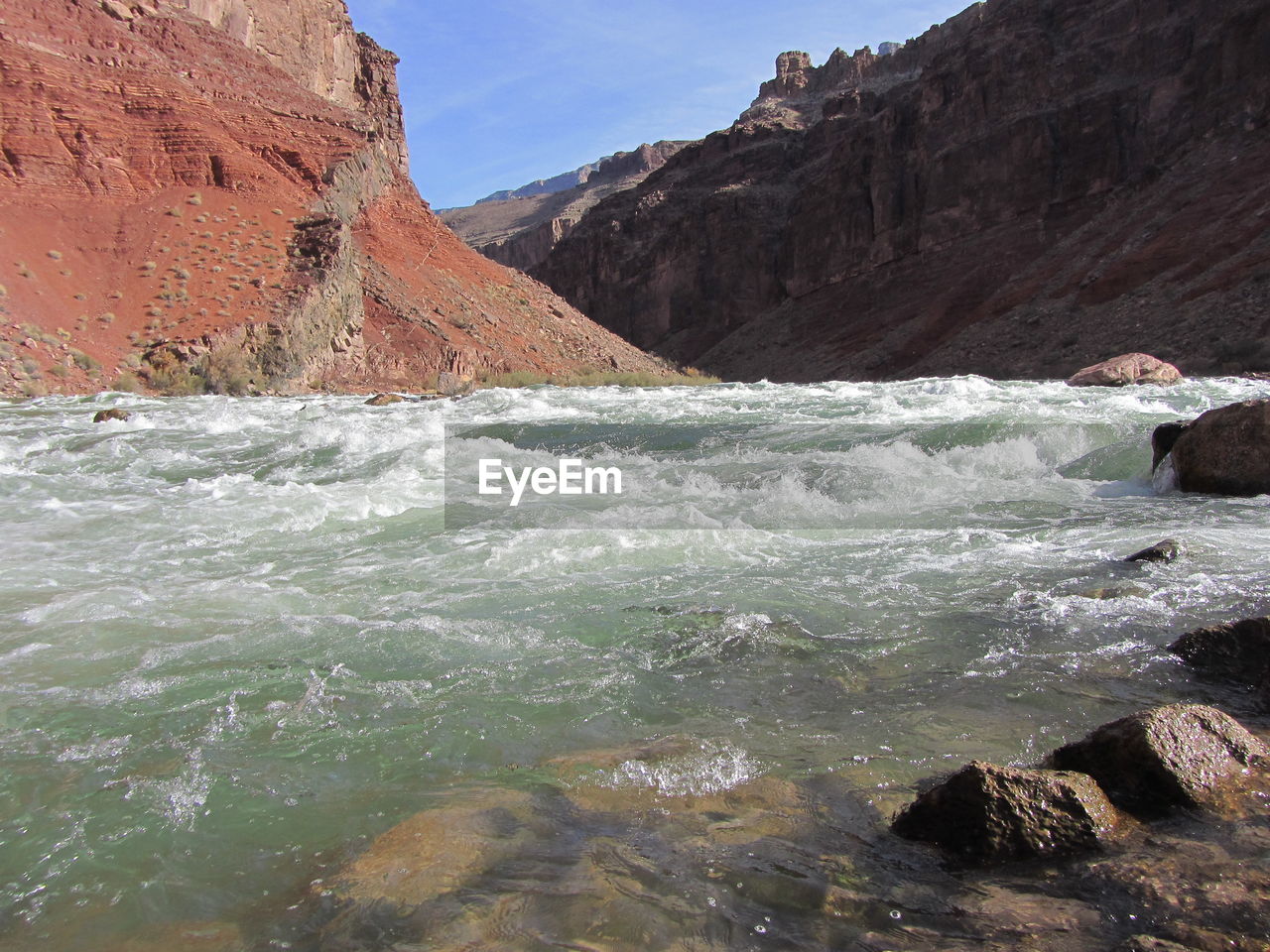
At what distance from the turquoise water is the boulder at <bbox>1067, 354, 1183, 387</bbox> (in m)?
11.3

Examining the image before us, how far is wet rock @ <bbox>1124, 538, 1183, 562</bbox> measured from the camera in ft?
15.8

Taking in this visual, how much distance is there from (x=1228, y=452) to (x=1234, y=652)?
4886mm

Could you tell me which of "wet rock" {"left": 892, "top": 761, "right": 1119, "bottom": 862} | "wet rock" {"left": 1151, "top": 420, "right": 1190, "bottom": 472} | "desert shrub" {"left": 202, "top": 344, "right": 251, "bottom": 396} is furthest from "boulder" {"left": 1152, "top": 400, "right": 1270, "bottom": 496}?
"desert shrub" {"left": 202, "top": 344, "right": 251, "bottom": 396}

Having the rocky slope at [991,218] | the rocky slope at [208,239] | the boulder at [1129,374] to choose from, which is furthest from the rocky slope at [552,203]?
the boulder at [1129,374]

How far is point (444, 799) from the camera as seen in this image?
2406 millimetres

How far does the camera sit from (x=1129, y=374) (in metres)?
18.6

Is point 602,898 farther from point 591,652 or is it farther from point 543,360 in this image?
point 543,360

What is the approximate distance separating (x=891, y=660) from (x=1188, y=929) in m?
1.83

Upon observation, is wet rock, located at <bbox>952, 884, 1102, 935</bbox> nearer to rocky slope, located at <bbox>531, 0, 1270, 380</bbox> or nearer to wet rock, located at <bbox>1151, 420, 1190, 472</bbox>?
wet rock, located at <bbox>1151, 420, 1190, 472</bbox>

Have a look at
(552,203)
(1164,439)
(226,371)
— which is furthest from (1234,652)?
(552,203)

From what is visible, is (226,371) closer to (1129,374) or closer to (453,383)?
(453,383)

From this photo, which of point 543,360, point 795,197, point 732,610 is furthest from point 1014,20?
point 732,610

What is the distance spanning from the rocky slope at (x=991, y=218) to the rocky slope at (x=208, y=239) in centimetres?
1877

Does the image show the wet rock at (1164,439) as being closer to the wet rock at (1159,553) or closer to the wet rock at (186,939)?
the wet rock at (1159,553)
